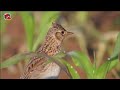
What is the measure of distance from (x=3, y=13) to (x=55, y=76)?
31.8 inches

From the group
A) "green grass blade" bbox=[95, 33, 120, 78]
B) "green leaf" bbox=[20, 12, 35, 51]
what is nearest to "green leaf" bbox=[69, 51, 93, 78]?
"green grass blade" bbox=[95, 33, 120, 78]

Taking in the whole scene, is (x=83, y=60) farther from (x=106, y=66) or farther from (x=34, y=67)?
(x=34, y=67)

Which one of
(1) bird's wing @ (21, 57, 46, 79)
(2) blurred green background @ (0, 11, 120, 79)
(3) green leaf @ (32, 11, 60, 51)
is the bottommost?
(2) blurred green background @ (0, 11, 120, 79)

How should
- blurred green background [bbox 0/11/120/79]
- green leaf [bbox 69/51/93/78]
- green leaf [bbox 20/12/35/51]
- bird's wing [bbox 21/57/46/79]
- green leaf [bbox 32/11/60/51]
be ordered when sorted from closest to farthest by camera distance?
green leaf [bbox 69/51/93/78], bird's wing [bbox 21/57/46/79], green leaf [bbox 20/12/35/51], green leaf [bbox 32/11/60/51], blurred green background [bbox 0/11/120/79]

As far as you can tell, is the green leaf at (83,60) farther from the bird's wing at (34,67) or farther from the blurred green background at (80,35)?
the blurred green background at (80,35)

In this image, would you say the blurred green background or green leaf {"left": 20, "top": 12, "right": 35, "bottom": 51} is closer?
green leaf {"left": 20, "top": 12, "right": 35, "bottom": 51}

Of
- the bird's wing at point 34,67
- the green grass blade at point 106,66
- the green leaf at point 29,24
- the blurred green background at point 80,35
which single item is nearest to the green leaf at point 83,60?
the green grass blade at point 106,66

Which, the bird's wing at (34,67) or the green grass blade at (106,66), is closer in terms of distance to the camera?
the green grass blade at (106,66)

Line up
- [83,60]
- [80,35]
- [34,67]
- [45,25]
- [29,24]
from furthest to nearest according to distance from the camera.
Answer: [80,35] → [45,25] → [29,24] → [34,67] → [83,60]

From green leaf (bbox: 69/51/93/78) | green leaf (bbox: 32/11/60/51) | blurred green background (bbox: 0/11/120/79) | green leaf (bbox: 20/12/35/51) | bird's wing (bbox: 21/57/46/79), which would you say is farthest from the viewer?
blurred green background (bbox: 0/11/120/79)

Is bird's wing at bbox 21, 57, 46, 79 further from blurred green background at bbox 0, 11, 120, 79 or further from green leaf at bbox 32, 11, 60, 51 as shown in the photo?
blurred green background at bbox 0, 11, 120, 79

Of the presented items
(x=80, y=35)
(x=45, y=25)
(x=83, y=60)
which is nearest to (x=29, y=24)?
(x=45, y=25)
